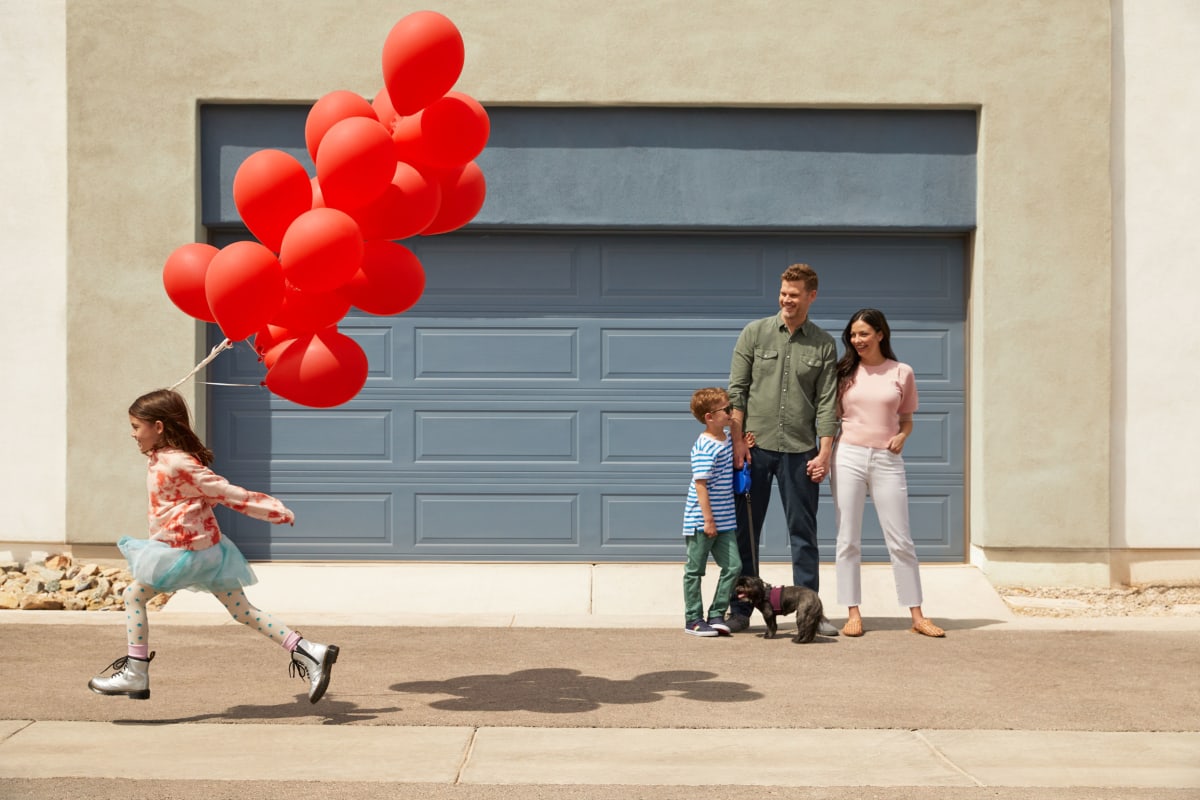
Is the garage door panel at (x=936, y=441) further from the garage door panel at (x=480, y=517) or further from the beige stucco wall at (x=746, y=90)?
the garage door panel at (x=480, y=517)

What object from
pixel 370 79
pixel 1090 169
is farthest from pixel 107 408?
pixel 1090 169

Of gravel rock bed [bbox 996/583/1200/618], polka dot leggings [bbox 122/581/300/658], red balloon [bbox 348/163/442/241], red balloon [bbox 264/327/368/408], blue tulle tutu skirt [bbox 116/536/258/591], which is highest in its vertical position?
red balloon [bbox 348/163/442/241]

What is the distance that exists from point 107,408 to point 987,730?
6707mm

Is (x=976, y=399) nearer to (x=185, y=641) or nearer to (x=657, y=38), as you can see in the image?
(x=657, y=38)

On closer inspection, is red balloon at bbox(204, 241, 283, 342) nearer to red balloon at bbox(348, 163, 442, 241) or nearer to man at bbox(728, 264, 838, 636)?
red balloon at bbox(348, 163, 442, 241)

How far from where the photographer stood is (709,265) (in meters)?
10.2

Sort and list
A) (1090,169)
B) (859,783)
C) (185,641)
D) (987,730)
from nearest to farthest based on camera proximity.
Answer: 1. (859,783)
2. (987,730)
3. (185,641)
4. (1090,169)

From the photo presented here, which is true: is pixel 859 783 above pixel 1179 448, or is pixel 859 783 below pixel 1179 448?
below

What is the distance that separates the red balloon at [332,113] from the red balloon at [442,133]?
20 cm

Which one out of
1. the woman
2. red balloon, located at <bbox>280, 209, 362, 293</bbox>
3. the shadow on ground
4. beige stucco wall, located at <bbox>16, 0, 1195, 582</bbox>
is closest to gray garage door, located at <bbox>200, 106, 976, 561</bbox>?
beige stucco wall, located at <bbox>16, 0, 1195, 582</bbox>

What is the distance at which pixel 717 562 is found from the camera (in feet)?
26.1

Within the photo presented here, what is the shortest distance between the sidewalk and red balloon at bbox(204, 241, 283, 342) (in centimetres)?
170

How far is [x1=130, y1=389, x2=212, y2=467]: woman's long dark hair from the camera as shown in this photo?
19.9 ft

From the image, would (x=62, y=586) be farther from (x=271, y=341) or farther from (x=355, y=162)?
(x=355, y=162)
